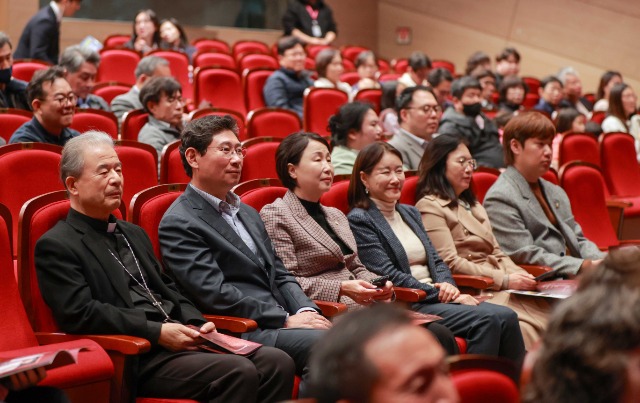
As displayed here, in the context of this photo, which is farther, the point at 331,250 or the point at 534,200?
the point at 534,200

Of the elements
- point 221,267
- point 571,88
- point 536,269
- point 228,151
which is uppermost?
point 228,151

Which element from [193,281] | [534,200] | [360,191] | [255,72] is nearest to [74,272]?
[193,281]

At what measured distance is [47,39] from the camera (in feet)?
15.5

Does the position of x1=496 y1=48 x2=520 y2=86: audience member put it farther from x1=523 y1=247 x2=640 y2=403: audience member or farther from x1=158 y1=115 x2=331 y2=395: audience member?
x1=523 y1=247 x2=640 y2=403: audience member

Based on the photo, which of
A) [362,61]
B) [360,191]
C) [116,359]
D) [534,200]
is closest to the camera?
[116,359]

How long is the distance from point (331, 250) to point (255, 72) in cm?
265

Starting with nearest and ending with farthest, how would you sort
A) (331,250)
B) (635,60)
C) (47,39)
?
(331,250) < (47,39) < (635,60)

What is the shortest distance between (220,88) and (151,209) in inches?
101

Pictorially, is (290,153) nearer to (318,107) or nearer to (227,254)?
(227,254)

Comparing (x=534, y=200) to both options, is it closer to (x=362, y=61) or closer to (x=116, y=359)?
(x=116, y=359)

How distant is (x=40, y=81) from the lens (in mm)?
2875

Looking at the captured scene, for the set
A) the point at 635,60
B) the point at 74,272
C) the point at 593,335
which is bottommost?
the point at 635,60

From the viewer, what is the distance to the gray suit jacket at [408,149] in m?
3.38

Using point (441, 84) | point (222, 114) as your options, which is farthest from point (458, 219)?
point (441, 84)
